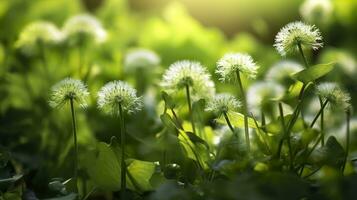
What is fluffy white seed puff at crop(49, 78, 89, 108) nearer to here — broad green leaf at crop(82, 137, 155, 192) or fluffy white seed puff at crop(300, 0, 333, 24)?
broad green leaf at crop(82, 137, 155, 192)

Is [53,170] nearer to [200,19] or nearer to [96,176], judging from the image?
[96,176]

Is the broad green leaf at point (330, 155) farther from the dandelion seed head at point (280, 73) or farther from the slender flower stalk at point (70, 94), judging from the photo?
the dandelion seed head at point (280, 73)

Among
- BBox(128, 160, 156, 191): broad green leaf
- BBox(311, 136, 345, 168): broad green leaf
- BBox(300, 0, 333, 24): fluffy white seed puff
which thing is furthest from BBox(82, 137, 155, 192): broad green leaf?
BBox(300, 0, 333, 24): fluffy white seed puff

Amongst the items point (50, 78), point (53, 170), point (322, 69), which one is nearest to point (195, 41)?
point (50, 78)

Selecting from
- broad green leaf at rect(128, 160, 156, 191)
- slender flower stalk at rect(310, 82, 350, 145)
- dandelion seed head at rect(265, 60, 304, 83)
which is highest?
dandelion seed head at rect(265, 60, 304, 83)

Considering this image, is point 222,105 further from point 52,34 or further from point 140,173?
→ point 52,34

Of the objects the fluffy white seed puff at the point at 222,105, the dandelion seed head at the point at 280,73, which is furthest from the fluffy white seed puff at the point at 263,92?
the fluffy white seed puff at the point at 222,105

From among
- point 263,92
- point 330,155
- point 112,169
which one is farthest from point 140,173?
point 263,92
